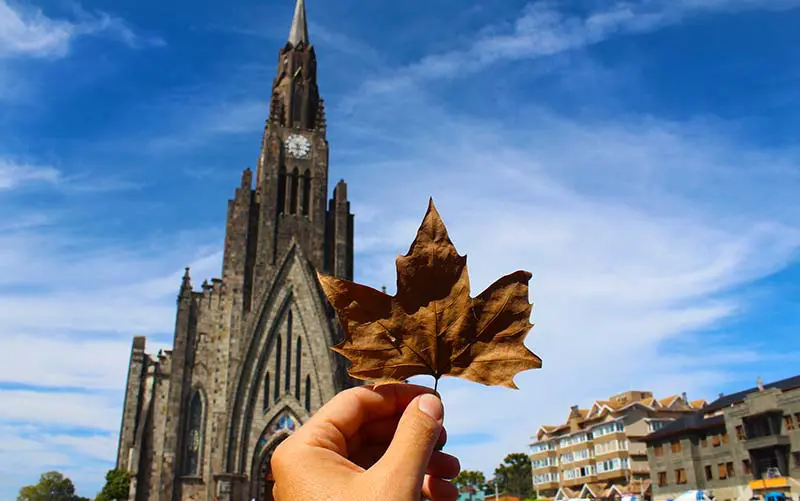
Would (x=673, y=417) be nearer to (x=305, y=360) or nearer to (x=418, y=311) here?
(x=305, y=360)

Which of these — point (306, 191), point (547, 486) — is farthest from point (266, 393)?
point (547, 486)

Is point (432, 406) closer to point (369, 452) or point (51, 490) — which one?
point (369, 452)

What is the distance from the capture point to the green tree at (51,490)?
266 feet

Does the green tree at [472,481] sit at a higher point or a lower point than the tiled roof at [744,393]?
lower

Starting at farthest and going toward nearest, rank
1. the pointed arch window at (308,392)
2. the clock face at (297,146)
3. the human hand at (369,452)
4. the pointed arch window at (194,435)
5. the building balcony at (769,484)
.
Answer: the clock face at (297,146)
the pointed arch window at (308,392)
the building balcony at (769,484)
the pointed arch window at (194,435)
the human hand at (369,452)

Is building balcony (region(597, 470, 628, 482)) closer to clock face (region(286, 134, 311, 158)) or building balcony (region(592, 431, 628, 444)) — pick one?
building balcony (region(592, 431, 628, 444))

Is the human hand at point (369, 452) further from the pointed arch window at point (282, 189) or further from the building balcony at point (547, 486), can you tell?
the building balcony at point (547, 486)

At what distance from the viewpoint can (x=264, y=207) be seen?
4309cm

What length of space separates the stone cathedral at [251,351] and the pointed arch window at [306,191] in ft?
0.34

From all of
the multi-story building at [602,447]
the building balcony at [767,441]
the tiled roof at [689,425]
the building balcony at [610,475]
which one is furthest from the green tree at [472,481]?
the building balcony at [767,441]

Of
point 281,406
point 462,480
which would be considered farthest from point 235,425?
point 462,480

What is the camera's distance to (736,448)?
4106cm

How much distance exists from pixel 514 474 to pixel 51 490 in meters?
58.6

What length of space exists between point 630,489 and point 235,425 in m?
33.0
